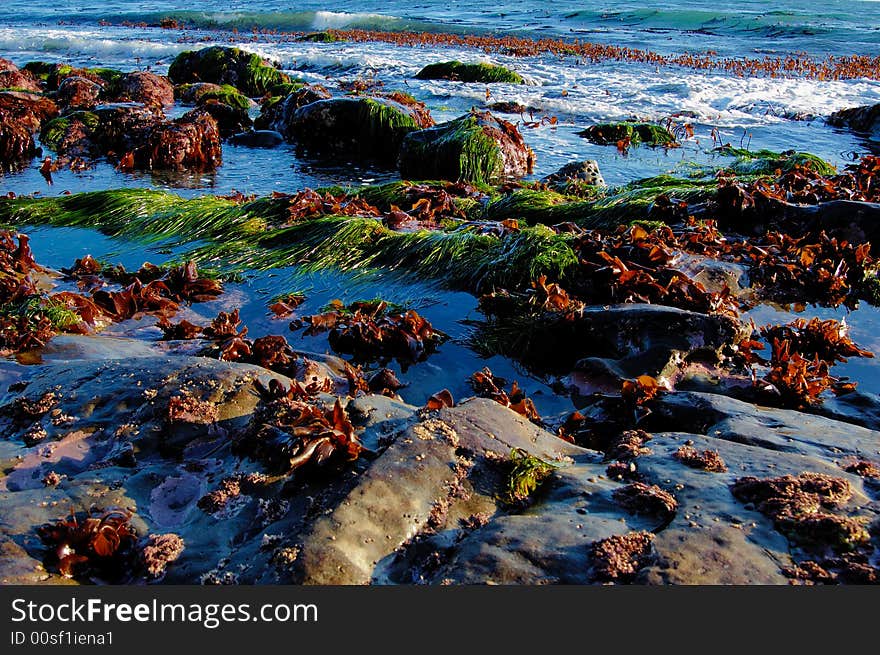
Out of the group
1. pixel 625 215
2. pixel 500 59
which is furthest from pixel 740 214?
pixel 500 59

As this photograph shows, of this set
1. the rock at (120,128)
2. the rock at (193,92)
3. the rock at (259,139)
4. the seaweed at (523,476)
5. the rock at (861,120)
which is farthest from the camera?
the rock at (193,92)

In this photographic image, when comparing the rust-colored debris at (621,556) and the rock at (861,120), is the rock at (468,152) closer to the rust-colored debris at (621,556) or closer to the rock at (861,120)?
the rock at (861,120)

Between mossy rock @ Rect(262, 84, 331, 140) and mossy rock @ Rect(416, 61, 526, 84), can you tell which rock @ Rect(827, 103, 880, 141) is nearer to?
mossy rock @ Rect(416, 61, 526, 84)

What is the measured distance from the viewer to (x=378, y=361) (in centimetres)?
442

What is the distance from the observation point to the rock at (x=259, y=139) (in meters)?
11.0

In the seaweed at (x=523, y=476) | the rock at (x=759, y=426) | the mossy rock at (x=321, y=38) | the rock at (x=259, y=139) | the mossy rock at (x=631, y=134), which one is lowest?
the rock at (x=759, y=426)

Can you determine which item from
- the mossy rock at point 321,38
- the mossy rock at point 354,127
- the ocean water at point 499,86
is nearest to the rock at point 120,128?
the ocean water at point 499,86

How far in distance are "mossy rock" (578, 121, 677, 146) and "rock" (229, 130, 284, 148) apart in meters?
5.17

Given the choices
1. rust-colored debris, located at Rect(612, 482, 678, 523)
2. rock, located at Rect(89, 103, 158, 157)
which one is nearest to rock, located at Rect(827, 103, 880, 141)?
rock, located at Rect(89, 103, 158, 157)

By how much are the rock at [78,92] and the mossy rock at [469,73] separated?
26.6 ft

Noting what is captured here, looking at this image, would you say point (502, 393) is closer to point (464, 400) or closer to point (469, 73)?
point (464, 400)

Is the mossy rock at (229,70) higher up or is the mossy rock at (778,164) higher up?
the mossy rock at (229,70)

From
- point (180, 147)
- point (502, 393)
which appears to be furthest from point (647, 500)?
point (180, 147)

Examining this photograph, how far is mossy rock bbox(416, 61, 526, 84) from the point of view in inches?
693
